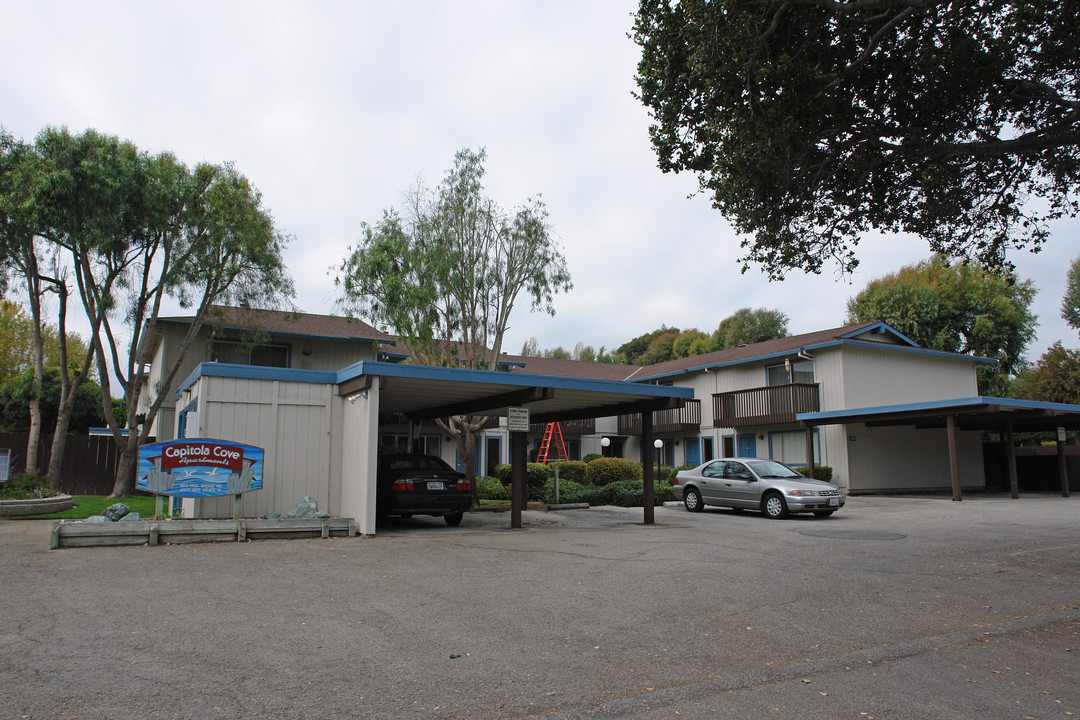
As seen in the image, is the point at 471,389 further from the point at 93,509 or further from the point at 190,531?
the point at 93,509

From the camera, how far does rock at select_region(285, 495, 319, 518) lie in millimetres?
11836

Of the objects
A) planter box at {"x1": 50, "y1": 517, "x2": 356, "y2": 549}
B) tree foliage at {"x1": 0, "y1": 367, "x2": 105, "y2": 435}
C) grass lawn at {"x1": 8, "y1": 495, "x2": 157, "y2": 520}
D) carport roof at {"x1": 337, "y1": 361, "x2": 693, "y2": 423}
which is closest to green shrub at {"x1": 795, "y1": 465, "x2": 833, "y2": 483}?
carport roof at {"x1": 337, "y1": 361, "x2": 693, "y2": 423}

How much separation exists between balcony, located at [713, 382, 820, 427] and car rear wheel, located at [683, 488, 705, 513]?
9617mm

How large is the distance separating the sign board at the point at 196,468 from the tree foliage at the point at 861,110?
8.24 metres

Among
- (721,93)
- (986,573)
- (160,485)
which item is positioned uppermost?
(721,93)

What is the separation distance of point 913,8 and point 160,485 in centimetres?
1221

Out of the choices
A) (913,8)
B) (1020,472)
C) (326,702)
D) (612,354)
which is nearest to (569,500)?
(913,8)

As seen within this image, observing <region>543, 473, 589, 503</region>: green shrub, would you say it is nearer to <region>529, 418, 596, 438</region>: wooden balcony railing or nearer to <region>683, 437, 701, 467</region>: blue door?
<region>683, 437, 701, 467</region>: blue door

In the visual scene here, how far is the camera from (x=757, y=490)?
53.7ft

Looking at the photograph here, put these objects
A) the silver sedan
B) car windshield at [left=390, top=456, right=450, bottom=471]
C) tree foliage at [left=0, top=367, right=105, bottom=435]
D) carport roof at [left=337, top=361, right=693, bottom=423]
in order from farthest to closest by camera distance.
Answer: tree foliage at [left=0, top=367, right=105, bottom=435] → the silver sedan → car windshield at [left=390, top=456, right=450, bottom=471] → carport roof at [left=337, top=361, right=693, bottom=423]

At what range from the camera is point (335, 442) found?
42.1ft

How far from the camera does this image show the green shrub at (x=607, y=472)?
23.9 m

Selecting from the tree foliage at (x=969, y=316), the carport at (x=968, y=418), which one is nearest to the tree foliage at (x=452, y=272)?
the carport at (x=968, y=418)

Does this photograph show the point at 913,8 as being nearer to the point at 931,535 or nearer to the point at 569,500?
the point at 931,535
